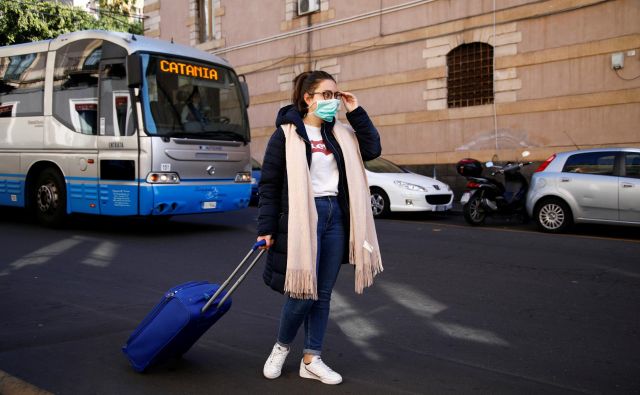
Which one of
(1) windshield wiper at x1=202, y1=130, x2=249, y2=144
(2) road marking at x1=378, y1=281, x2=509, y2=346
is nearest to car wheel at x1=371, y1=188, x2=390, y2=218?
(1) windshield wiper at x1=202, y1=130, x2=249, y2=144

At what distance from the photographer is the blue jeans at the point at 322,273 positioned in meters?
3.74

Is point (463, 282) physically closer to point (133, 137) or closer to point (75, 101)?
point (133, 137)

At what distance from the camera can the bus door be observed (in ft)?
32.2

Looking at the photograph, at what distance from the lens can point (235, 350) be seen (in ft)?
14.8

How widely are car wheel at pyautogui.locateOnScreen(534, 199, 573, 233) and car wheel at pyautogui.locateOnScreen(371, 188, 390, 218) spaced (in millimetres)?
3204

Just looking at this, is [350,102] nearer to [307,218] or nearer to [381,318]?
[307,218]

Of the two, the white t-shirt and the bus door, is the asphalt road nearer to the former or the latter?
the bus door

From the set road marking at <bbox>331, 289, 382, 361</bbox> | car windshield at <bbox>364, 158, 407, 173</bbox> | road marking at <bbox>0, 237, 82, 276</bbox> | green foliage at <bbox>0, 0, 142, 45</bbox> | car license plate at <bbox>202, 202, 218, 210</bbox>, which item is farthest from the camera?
green foliage at <bbox>0, 0, 142, 45</bbox>

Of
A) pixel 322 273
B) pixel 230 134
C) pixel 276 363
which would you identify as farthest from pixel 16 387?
pixel 230 134

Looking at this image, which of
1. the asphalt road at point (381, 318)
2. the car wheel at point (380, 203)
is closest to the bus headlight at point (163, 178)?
the asphalt road at point (381, 318)

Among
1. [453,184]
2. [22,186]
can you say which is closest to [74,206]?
[22,186]

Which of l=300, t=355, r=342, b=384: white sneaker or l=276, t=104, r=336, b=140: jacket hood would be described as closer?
l=276, t=104, r=336, b=140: jacket hood

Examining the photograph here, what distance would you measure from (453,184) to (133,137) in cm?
1066

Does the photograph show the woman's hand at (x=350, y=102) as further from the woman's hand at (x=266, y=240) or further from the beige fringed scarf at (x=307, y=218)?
the woman's hand at (x=266, y=240)
